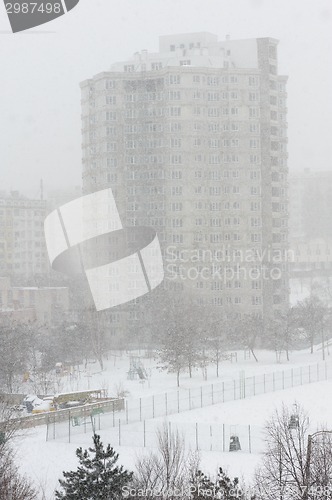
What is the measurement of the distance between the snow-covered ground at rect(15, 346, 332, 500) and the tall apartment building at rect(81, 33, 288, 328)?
16143 mm

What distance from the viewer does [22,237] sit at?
86000mm

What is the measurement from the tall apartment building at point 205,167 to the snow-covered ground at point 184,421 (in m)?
16.1

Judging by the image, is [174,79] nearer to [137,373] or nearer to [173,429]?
[137,373]

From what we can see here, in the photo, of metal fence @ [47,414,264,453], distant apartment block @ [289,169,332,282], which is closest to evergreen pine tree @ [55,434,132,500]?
metal fence @ [47,414,264,453]

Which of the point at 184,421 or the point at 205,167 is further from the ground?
the point at 205,167

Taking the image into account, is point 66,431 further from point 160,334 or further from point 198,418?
point 160,334

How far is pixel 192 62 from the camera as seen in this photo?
61938mm

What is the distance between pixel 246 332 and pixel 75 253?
80.9ft

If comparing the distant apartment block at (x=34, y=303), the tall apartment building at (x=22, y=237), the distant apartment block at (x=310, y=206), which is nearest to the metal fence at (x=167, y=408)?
the distant apartment block at (x=34, y=303)

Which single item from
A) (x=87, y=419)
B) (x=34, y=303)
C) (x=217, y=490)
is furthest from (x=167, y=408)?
(x=34, y=303)

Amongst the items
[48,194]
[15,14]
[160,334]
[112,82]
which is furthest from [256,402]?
[48,194]

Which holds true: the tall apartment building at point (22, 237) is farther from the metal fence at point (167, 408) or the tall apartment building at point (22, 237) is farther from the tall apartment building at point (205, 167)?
the metal fence at point (167, 408)

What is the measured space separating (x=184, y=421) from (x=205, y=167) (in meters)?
34.2

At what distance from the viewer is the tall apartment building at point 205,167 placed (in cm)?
5822
